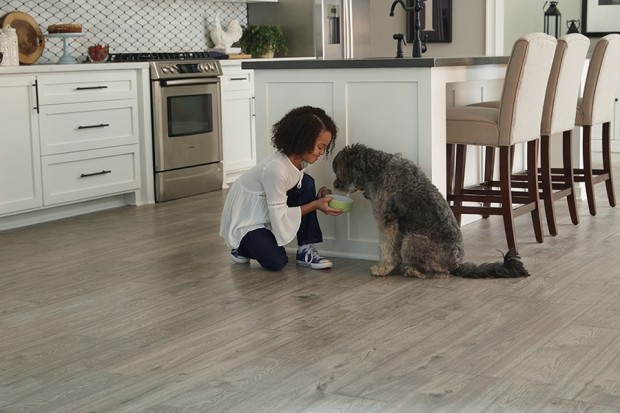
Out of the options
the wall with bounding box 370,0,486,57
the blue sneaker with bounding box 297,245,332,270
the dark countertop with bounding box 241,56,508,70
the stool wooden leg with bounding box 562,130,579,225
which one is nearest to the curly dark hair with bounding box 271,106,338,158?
the dark countertop with bounding box 241,56,508,70

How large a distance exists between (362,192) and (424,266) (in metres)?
0.45

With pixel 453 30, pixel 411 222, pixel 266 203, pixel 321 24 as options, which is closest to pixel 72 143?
pixel 266 203

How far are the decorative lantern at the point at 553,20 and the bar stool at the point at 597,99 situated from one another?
318cm

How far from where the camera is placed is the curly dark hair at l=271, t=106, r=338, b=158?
3.86 m

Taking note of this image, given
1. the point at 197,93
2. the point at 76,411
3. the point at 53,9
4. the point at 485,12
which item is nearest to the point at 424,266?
the point at 76,411

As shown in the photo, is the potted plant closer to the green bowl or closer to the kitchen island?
the kitchen island

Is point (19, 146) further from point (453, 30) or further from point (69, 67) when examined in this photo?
point (453, 30)

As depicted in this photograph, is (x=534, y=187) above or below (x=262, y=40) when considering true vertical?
below

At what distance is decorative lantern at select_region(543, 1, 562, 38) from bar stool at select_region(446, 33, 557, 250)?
4.23 metres

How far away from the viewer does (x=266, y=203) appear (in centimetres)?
398

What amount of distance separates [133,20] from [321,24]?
1566 mm

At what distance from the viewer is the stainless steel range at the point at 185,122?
5992mm

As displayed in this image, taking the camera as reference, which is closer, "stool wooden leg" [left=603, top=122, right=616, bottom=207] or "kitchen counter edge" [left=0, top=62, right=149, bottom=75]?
"kitchen counter edge" [left=0, top=62, right=149, bottom=75]

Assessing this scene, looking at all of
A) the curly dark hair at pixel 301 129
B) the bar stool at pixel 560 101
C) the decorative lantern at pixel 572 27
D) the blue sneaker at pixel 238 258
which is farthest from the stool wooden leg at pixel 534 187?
the decorative lantern at pixel 572 27
